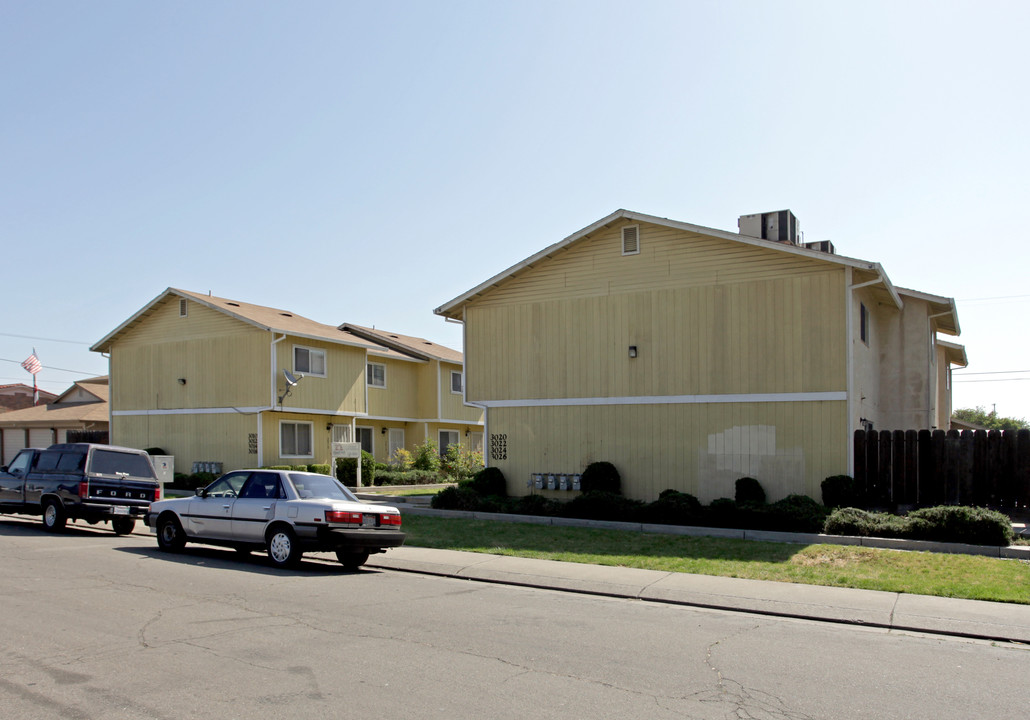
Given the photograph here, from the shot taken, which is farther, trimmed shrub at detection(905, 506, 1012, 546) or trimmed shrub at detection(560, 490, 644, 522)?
trimmed shrub at detection(560, 490, 644, 522)

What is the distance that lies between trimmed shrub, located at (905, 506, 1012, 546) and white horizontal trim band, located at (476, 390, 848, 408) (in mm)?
3956

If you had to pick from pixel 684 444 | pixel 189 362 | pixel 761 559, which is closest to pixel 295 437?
pixel 189 362

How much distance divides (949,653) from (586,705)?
408cm

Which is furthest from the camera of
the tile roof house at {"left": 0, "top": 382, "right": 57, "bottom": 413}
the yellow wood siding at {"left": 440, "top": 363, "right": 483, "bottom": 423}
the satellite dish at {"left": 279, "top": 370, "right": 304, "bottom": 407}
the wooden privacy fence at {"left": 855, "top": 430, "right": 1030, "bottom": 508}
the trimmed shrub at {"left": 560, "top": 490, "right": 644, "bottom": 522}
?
the tile roof house at {"left": 0, "top": 382, "right": 57, "bottom": 413}

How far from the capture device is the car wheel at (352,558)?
13.0 metres

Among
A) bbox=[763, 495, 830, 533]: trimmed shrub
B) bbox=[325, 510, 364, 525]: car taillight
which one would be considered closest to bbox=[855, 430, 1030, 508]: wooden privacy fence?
bbox=[763, 495, 830, 533]: trimmed shrub

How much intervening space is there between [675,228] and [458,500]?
809 centimetres

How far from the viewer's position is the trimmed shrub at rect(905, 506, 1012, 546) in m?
13.5

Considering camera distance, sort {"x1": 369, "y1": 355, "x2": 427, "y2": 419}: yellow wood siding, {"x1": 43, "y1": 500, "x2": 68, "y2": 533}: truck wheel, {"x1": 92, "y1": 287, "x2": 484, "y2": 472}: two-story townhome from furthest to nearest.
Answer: {"x1": 369, "y1": 355, "x2": 427, "y2": 419}: yellow wood siding, {"x1": 92, "y1": 287, "x2": 484, "y2": 472}: two-story townhome, {"x1": 43, "y1": 500, "x2": 68, "y2": 533}: truck wheel

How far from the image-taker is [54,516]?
17.0 m

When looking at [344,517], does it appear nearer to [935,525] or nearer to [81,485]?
[81,485]

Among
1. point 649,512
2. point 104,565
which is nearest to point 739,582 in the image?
point 649,512

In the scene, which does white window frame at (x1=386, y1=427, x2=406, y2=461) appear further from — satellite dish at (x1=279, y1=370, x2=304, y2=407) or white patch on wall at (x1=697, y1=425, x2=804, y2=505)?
white patch on wall at (x1=697, y1=425, x2=804, y2=505)

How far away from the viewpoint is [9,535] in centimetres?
1652
